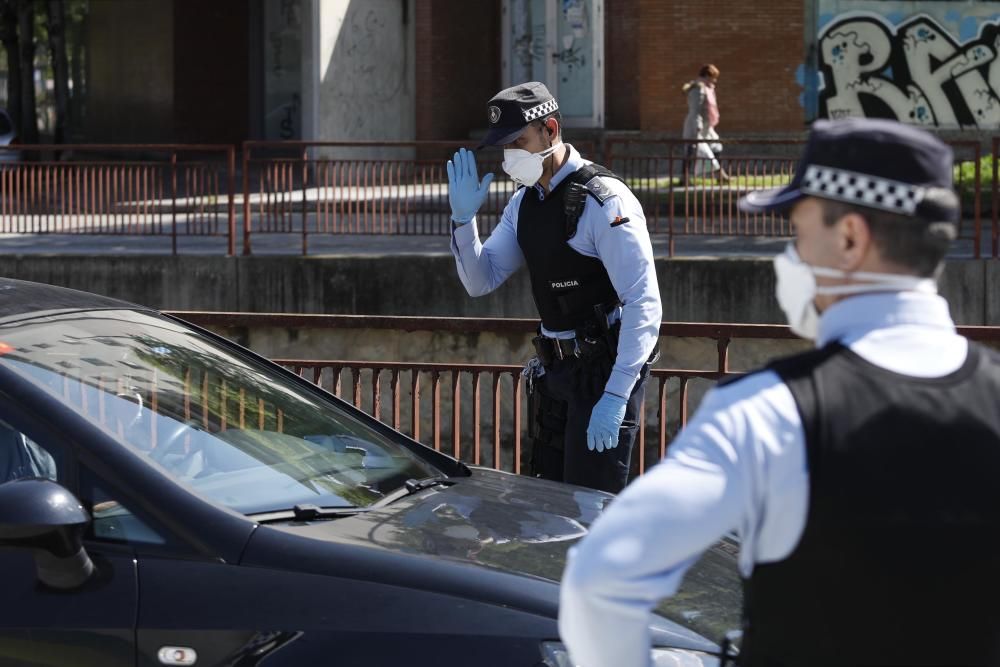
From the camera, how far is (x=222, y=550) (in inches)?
127

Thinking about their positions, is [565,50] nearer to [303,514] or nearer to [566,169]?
[566,169]

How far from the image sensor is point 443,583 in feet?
10.4

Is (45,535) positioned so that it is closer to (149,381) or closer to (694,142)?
(149,381)

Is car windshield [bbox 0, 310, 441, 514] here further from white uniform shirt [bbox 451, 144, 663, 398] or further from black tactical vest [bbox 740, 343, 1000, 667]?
black tactical vest [bbox 740, 343, 1000, 667]

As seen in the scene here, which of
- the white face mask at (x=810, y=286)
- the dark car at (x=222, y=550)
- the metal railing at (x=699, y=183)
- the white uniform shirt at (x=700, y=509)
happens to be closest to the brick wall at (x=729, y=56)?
the metal railing at (x=699, y=183)

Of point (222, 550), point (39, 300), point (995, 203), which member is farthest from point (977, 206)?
point (222, 550)

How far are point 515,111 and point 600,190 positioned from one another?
39 cm

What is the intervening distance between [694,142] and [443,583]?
31.4 ft

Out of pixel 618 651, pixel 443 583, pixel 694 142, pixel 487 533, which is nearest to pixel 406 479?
pixel 487 533

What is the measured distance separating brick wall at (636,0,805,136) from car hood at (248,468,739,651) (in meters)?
17.5

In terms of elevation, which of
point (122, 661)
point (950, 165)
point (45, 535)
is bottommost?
point (122, 661)

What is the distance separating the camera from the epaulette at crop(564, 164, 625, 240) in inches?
197

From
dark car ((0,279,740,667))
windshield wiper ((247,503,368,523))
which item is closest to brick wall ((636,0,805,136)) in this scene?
dark car ((0,279,740,667))

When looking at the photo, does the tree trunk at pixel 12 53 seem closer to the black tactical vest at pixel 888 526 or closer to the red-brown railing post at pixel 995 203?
the red-brown railing post at pixel 995 203
